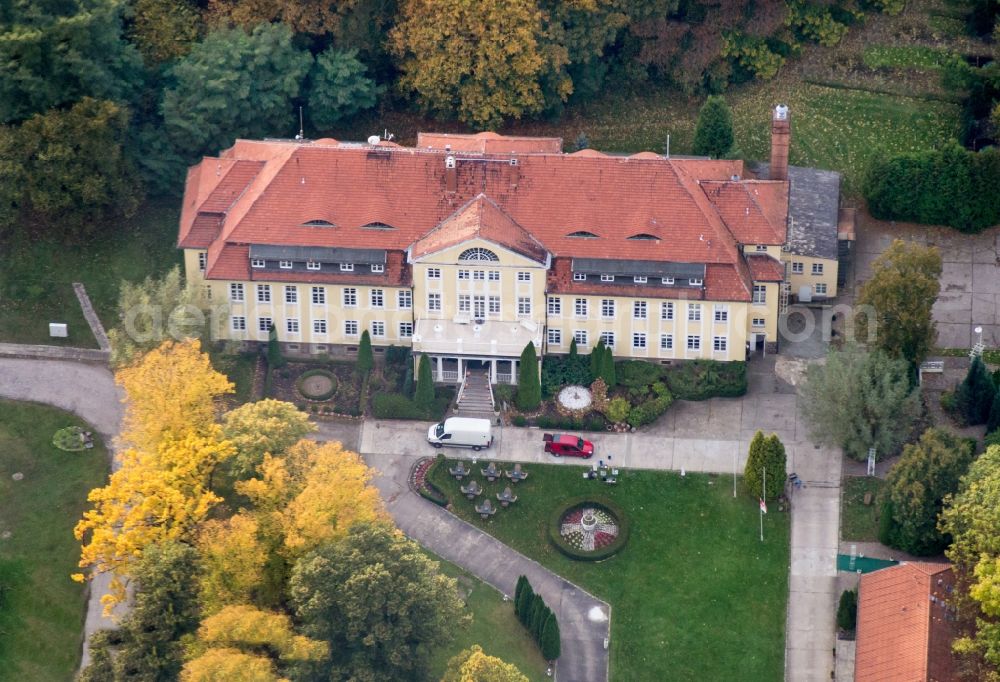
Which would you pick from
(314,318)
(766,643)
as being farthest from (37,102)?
(766,643)

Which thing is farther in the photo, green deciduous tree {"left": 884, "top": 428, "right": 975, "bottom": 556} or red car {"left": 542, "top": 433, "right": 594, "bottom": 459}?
red car {"left": 542, "top": 433, "right": 594, "bottom": 459}

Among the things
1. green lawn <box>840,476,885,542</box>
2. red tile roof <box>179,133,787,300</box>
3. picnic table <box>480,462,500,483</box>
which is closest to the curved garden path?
red tile roof <box>179,133,787,300</box>

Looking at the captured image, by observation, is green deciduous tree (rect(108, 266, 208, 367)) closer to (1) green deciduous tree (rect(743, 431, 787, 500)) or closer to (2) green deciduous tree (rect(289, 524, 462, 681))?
(2) green deciduous tree (rect(289, 524, 462, 681))

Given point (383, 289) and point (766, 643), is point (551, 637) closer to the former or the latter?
point (766, 643)

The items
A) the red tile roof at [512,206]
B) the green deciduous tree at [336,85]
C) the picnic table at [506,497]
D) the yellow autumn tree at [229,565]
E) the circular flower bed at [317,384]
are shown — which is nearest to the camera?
the yellow autumn tree at [229,565]

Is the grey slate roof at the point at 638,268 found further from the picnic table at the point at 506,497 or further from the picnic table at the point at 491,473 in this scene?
the picnic table at the point at 506,497

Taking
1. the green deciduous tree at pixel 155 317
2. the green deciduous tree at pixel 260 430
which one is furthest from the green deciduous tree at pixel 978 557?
the green deciduous tree at pixel 155 317
